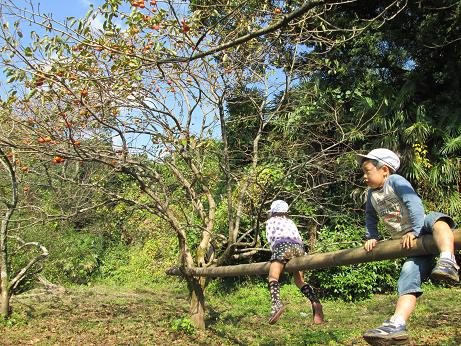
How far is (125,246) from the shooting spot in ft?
55.0

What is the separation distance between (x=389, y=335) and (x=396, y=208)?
0.98 meters

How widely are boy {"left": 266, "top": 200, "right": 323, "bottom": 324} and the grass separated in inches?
71.5

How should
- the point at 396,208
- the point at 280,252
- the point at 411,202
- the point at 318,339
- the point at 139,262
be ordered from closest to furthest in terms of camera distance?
the point at 411,202 → the point at 396,208 → the point at 280,252 → the point at 318,339 → the point at 139,262

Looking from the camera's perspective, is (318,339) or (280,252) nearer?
(280,252)

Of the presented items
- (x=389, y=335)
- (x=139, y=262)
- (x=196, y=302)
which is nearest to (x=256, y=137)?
(x=196, y=302)

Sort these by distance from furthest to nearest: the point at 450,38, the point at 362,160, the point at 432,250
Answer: the point at 450,38, the point at 362,160, the point at 432,250

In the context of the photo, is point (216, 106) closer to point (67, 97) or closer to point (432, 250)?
point (67, 97)

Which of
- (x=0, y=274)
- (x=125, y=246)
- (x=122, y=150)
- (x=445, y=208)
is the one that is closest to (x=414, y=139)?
(x=445, y=208)

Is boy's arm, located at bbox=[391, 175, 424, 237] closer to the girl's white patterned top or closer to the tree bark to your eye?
the girl's white patterned top

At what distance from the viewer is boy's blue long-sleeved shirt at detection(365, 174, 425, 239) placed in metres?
2.93

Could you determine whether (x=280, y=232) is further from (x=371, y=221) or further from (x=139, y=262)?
(x=139, y=262)

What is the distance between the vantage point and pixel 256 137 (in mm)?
7879

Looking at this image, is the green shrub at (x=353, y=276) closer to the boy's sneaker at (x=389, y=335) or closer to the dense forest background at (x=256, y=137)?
the dense forest background at (x=256, y=137)

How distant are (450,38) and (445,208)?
3441 millimetres
